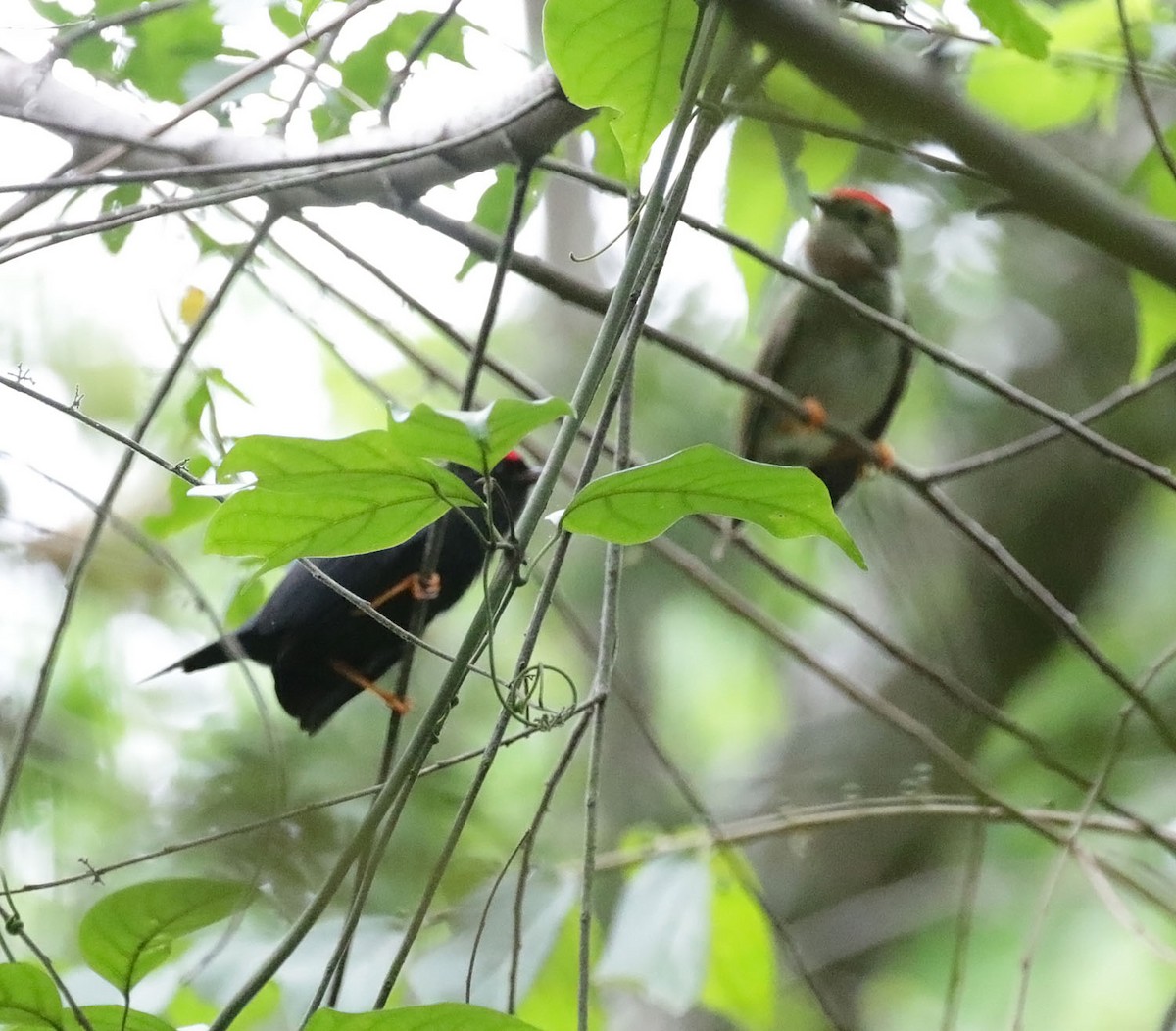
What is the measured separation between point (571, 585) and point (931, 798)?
5.84 ft

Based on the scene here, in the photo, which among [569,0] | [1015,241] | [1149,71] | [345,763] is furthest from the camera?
[1015,241]

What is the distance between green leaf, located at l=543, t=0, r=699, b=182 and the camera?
40.8 inches

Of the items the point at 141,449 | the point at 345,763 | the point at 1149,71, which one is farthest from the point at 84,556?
the point at 345,763

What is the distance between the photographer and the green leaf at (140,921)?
104 cm

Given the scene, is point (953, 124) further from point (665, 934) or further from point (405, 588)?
point (405, 588)

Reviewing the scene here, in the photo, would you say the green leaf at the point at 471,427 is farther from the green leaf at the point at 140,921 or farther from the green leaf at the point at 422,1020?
the green leaf at the point at 140,921

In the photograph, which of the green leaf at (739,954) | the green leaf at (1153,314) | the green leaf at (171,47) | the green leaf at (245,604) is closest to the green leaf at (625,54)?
the green leaf at (1153,314)

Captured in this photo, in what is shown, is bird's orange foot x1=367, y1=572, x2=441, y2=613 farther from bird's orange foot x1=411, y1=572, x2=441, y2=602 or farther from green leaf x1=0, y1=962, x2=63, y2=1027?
green leaf x1=0, y1=962, x2=63, y2=1027

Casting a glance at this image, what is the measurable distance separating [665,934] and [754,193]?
111 centimetres

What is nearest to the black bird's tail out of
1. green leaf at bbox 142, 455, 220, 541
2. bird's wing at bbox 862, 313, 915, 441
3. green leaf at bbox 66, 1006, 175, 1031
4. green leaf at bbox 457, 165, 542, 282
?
green leaf at bbox 142, 455, 220, 541

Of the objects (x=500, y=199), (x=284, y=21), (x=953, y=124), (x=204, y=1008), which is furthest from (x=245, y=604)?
(x=953, y=124)

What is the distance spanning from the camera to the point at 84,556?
1.39m

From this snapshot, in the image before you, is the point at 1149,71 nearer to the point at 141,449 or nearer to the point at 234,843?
the point at 141,449

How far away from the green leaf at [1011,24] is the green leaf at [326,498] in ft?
2.22
